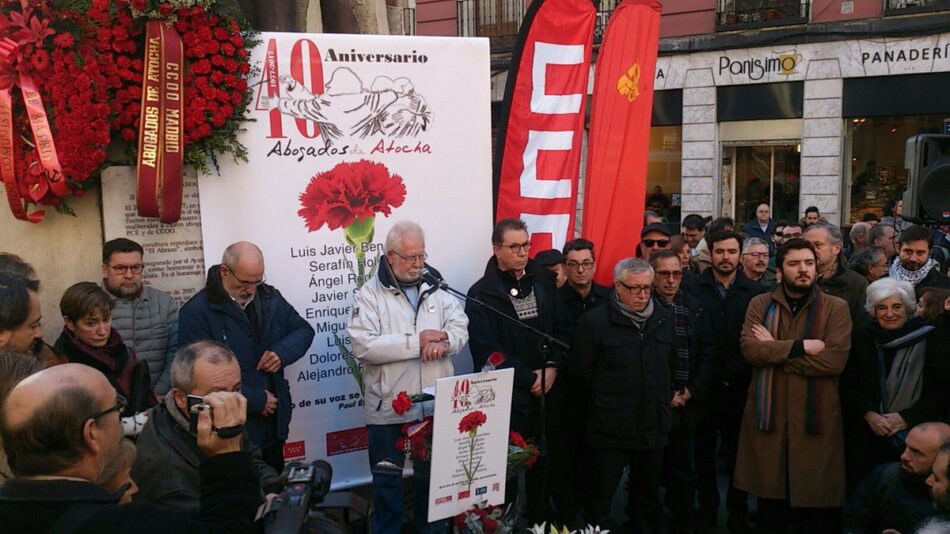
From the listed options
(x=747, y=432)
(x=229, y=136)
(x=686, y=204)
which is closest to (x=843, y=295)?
(x=747, y=432)

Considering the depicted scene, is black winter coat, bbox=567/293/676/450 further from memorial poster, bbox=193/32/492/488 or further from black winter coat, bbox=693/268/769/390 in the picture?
memorial poster, bbox=193/32/492/488

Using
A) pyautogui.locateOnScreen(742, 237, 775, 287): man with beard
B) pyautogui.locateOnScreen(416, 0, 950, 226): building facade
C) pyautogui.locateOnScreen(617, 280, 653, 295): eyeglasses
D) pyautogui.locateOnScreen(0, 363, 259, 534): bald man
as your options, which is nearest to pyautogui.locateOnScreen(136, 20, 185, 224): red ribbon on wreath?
pyautogui.locateOnScreen(0, 363, 259, 534): bald man

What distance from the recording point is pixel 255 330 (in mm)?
4199

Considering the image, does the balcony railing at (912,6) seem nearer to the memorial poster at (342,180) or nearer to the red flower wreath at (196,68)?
the memorial poster at (342,180)

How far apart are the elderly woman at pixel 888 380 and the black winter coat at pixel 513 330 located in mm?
1684

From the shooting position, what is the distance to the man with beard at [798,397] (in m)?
4.40

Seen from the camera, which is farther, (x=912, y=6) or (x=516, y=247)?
(x=912, y=6)

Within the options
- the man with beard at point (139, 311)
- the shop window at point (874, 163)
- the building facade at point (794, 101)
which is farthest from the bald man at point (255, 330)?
the shop window at point (874, 163)

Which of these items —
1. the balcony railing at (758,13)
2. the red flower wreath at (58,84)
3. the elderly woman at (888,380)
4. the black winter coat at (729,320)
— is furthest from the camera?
the balcony railing at (758,13)

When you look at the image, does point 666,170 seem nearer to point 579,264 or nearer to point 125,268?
point 579,264

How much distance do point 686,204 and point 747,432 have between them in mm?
12288

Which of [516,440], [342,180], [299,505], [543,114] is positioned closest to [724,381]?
[516,440]

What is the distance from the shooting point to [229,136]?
4305 millimetres

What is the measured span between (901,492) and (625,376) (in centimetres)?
148
